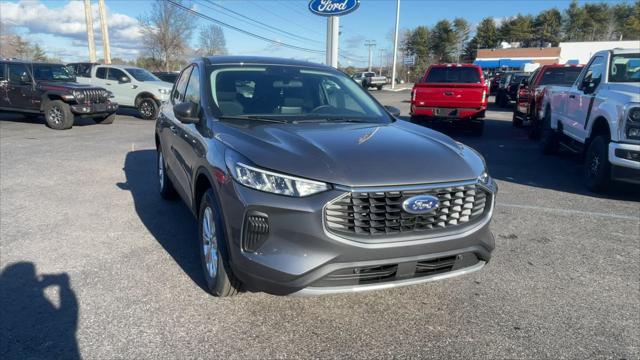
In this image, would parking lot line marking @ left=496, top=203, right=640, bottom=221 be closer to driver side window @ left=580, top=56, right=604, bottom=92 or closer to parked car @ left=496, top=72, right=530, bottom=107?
driver side window @ left=580, top=56, right=604, bottom=92

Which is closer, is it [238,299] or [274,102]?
[238,299]

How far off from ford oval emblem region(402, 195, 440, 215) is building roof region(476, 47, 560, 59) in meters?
84.9


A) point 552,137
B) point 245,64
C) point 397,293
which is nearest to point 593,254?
point 397,293

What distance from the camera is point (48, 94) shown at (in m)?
12.8

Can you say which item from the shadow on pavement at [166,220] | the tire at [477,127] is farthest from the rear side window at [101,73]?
the tire at [477,127]

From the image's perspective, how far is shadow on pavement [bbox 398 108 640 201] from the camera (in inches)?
272

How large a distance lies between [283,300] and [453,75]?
1090 cm

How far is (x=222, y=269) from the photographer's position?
9.66 feet

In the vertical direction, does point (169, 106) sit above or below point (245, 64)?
below

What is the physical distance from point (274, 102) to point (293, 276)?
73.0 inches

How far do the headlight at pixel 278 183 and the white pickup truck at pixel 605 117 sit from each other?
16.6ft

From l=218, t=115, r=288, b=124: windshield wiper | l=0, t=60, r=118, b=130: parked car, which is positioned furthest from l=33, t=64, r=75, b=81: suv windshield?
l=218, t=115, r=288, b=124: windshield wiper

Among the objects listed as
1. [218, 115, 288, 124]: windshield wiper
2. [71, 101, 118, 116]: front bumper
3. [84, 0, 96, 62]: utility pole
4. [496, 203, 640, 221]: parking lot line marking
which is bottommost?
[496, 203, 640, 221]: parking lot line marking

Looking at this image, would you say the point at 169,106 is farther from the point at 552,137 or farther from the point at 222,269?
the point at 552,137
